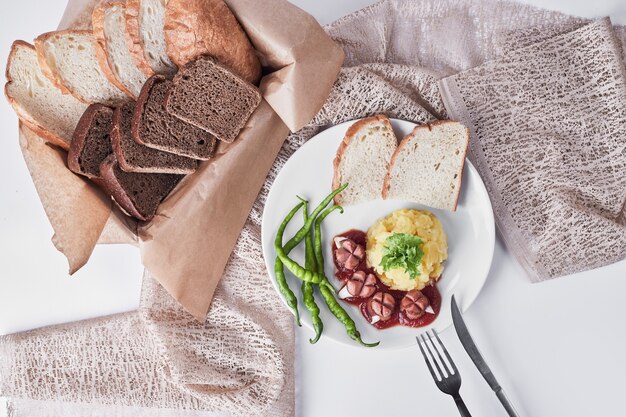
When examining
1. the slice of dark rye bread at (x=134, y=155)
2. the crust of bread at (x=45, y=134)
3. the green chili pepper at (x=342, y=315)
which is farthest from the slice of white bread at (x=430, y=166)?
the crust of bread at (x=45, y=134)

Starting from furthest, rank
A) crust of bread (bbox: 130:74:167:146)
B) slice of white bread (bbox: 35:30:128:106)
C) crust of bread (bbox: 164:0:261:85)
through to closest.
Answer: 1. slice of white bread (bbox: 35:30:128:106)
2. crust of bread (bbox: 130:74:167:146)
3. crust of bread (bbox: 164:0:261:85)

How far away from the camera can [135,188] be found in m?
2.84

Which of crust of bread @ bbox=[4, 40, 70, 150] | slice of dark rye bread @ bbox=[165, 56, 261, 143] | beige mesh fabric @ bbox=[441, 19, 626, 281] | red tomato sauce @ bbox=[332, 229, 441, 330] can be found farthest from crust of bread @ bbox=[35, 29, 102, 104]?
beige mesh fabric @ bbox=[441, 19, 626, 281]

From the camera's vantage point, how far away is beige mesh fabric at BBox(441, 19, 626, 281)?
9.78ft

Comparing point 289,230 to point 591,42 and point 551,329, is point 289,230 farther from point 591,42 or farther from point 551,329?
point 591,42

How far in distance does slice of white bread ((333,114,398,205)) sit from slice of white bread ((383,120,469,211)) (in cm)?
6

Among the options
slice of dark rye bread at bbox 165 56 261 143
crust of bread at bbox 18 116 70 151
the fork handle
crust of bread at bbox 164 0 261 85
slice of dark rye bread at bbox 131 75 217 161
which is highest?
crust of bread at bbox 164 0 261 85

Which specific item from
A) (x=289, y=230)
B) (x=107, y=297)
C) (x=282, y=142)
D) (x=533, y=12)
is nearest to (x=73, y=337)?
(x=107, y=297)

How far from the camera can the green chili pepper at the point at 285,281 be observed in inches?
114

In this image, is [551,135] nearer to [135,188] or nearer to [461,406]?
[461,406]

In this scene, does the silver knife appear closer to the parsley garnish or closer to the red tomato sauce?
the red tomato sauce

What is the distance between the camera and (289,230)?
2977 millimetres

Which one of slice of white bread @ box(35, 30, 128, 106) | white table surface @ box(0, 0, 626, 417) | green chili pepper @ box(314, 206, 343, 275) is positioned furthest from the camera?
white table surface @ box(0, 0, 626, 417)

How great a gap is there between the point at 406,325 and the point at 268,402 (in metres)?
0.81
